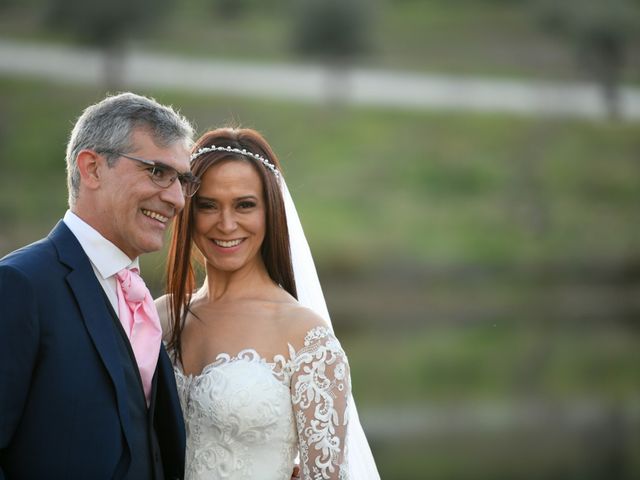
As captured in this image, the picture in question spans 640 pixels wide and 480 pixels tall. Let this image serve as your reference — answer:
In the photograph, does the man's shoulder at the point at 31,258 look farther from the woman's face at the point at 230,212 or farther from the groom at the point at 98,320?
the woman's face at the point at 230,212

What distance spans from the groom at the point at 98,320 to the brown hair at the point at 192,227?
327 millimetres

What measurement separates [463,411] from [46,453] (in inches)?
392

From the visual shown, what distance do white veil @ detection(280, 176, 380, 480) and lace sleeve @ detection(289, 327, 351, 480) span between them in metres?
0.48

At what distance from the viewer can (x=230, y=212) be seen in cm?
382

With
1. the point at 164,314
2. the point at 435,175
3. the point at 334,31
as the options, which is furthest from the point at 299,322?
the point at 334,31

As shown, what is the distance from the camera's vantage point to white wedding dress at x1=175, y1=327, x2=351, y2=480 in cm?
363

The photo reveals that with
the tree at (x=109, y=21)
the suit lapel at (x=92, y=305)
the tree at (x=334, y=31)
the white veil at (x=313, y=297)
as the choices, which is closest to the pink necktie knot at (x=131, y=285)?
the suit lapel at (x=92, y=305)

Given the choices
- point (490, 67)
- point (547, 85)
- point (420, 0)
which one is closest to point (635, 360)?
point (547, 85)

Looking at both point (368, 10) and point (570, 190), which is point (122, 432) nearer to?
point (570, 190)

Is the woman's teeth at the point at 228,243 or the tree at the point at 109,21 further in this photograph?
the tree at the point at 109,21

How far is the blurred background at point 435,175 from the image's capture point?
42.0 ft

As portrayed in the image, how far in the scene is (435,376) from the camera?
46.3 ft

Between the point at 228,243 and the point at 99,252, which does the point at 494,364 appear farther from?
the point at 99,252

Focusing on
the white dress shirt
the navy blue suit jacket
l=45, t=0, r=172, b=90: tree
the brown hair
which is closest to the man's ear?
the white dress shirt
